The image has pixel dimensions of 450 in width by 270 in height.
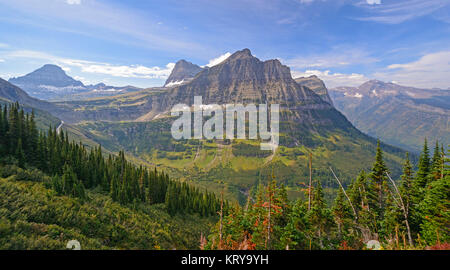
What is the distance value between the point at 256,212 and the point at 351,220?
12108mm

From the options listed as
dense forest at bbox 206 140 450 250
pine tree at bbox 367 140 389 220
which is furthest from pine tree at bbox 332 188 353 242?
pine tree at bbox 367 140 389 220

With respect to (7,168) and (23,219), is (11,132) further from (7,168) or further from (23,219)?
(23,219)

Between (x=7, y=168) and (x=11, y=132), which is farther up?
(x=11, y=132)

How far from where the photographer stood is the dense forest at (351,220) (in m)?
17.2

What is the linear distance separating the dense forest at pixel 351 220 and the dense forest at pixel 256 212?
0.32 feet

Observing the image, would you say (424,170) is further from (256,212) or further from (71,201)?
(71,201)

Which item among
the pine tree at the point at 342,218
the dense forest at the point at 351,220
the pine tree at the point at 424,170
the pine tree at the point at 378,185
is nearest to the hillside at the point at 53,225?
the dense forest at the point at 351,220

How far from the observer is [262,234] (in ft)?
67.6

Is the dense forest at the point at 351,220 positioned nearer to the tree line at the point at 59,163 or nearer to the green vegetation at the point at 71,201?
the green vegetation at the point at 71,201

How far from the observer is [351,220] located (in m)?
26.5

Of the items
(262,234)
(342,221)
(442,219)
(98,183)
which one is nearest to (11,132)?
(98,183)

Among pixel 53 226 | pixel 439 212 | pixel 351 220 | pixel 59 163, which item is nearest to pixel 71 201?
pixel 53 226

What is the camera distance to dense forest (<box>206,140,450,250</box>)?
17219 mm
